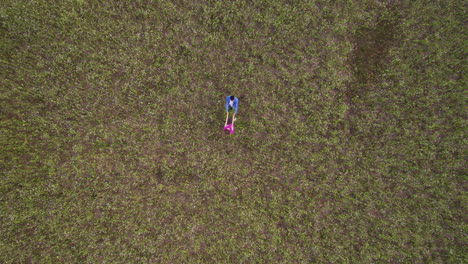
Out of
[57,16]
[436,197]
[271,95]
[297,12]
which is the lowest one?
[436,197]

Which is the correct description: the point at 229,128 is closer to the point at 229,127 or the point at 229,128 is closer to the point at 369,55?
the point at 229,127

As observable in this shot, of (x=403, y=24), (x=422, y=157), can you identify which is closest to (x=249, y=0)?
(x=403, y=24)

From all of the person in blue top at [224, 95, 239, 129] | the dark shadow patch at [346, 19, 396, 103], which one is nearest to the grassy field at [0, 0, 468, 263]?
the dark shadow patch at [346, 19, 396, 103]

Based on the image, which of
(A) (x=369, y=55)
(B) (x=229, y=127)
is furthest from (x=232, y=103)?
(A) (x=369, y=55)

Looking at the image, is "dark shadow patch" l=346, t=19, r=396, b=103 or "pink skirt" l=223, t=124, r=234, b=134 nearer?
"pink skirt" l=223, t=124, r=234, b=134

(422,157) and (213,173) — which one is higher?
(422,157)

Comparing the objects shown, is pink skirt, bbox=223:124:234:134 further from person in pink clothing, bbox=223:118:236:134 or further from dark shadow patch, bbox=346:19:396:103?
dark shadow patch, bbox=346:19:396:103

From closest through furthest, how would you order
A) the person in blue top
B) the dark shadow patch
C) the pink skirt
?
the person in blue top → the pink skirt → the dark shadow patch

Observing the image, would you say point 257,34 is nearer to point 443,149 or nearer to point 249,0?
point 249,0
